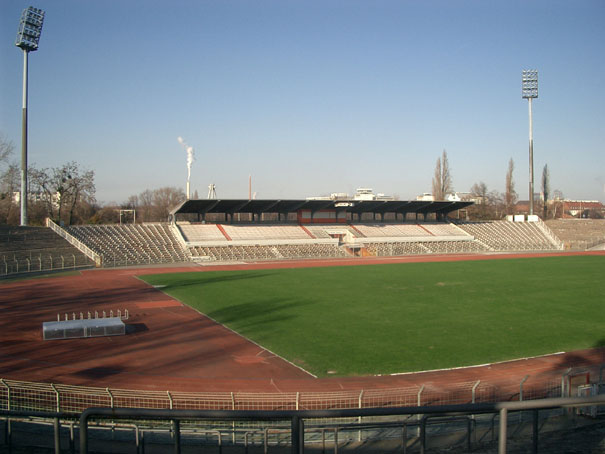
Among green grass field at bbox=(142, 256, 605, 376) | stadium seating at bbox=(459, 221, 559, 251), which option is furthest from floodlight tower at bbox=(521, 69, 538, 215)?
green grass field at bbox=(142, 256, 605, 376)

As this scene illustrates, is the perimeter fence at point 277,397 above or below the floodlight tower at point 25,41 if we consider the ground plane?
below

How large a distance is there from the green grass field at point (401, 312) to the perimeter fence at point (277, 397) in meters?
3.11

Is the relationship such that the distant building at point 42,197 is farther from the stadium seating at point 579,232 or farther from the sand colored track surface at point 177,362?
the stadium seating at point 579,232

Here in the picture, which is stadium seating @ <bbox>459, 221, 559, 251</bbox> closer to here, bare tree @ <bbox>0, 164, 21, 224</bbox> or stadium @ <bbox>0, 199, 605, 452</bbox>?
stadium @ <bbox>0, 199, 605, 452</bbox>

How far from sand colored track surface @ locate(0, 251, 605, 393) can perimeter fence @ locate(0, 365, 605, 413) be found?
90 centimetres

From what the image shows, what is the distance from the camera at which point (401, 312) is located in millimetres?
29000

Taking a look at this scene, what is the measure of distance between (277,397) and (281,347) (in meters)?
6.48

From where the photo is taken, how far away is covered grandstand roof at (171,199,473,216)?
6775cm

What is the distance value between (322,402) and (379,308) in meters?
16.3

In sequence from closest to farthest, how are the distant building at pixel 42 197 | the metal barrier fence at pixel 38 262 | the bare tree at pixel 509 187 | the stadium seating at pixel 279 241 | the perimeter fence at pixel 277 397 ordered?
the perimeter fence at pixel 277 397, the metal barrier fence at pixel 38 262, the stadium seating at pixel 279 241, the distant building at pixel 42 197, the bare tree at pixel 509 187

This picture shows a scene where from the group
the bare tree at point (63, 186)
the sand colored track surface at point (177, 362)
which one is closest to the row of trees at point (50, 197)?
the bare tree at point (63, 186)

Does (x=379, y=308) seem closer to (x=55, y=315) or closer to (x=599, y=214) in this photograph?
(x=55, y=315)

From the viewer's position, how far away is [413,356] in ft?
65.0

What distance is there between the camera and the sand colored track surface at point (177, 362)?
16.9 metres
